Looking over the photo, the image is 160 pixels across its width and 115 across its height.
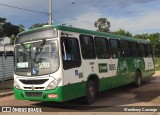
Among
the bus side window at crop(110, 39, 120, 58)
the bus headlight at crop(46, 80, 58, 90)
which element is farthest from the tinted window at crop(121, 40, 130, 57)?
the bus headlight at crop(46, 80, 58, 90)

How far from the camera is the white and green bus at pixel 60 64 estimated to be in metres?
10.4

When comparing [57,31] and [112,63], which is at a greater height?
[57,31]

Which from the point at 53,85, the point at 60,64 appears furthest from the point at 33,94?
the point at 60,64

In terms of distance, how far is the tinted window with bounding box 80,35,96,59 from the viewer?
38.8ft

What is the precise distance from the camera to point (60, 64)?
10.3 meters

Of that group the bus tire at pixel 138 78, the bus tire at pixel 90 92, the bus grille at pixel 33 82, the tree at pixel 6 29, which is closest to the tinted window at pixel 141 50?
the bus tire at pixel 138 78

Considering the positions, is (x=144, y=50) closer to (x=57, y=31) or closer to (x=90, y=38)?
(x=90, y=38)

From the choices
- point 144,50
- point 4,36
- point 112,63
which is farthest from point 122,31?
point 112,63

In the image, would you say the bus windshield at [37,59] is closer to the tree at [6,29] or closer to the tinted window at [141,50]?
the tinted window at [141,50]

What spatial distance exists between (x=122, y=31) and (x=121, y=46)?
70.6 m

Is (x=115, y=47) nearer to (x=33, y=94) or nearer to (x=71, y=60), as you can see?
(x=71, y=60)

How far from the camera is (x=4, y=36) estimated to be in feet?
138

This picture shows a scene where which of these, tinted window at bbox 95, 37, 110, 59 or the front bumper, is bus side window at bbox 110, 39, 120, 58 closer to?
tinted window at bbox 95, 37, 110, 59

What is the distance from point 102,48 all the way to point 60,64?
3.58 m
